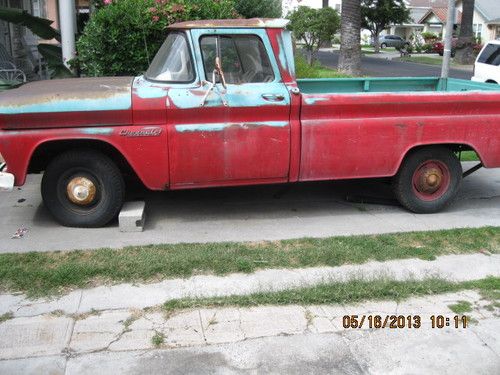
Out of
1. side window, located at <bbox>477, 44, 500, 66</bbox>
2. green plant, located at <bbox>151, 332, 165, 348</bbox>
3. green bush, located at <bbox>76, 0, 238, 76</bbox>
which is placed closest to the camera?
green plant, located at <bbox>151, 332, 165, 348</bbox>

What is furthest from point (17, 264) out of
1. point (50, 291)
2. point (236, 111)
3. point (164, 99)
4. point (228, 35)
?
point (228, 35)

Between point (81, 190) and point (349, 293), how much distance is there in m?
2.73

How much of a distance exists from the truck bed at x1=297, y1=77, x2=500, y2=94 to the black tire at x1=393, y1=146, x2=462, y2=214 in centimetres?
142

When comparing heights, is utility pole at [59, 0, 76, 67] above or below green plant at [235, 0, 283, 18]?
below

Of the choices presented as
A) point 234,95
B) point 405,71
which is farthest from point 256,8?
point 405,71

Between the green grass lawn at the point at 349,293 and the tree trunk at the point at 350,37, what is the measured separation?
48.2 feet

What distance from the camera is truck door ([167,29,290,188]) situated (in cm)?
549

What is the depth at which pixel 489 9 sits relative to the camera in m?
58.4

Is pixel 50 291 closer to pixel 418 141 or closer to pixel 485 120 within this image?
pixel 418 141

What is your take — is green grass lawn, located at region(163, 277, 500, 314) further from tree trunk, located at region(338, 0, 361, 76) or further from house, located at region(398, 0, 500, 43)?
house, located at region(398, 0, 500, 43)

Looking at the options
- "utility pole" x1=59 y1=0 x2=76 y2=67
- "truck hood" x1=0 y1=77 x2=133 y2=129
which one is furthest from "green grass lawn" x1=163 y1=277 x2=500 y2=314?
"utility pole" x1=59 y1=0 x2=76 y2=67

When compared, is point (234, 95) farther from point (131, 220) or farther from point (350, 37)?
point (350, 37)

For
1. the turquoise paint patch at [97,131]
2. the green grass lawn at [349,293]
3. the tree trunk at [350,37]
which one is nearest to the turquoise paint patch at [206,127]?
the turquoise paint patch at [97,131]

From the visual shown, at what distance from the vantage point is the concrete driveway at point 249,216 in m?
5.52
